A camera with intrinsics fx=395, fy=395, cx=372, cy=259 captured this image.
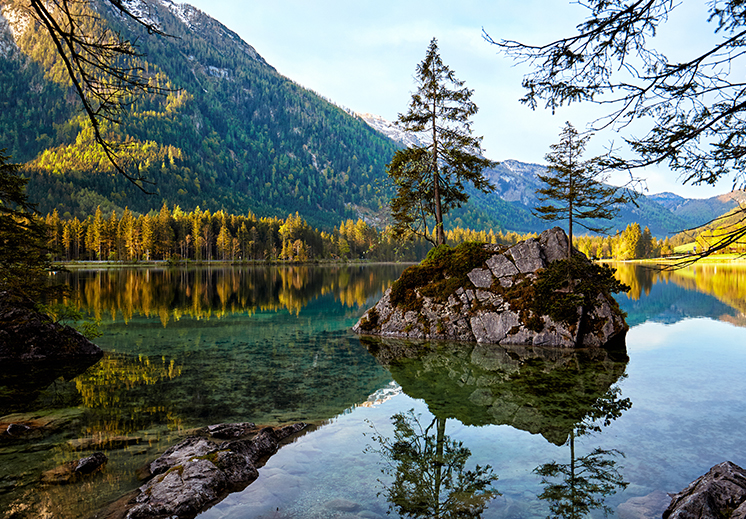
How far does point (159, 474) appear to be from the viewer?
6773mm

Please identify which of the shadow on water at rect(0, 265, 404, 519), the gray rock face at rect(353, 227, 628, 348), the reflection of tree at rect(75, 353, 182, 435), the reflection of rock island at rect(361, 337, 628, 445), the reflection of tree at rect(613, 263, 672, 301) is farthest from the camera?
the reflection of tree at rect(613, 263, 672, 301)

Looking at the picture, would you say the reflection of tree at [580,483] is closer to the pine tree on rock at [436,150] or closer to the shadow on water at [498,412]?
the shadow on water at [498,412]

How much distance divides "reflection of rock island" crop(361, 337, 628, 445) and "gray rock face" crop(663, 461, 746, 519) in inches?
107

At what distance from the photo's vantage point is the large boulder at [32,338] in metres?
14.8

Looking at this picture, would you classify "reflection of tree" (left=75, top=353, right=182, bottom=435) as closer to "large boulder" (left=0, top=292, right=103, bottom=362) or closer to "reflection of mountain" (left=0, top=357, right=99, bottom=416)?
"reflection of mountain" (left=0, top=357, right=99, bottom=416)

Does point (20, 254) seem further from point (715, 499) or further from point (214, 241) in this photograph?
point (214, 241)

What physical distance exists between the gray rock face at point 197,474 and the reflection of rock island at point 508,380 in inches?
185

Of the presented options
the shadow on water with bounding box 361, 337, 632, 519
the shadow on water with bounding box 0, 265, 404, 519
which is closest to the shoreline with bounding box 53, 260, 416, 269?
the shadow on water with bounding box 0, 265, 404, 519

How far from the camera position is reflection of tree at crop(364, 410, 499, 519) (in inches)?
241

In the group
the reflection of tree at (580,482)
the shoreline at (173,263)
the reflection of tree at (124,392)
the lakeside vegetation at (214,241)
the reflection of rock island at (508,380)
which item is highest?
the lakeside vegetation at (214,241)

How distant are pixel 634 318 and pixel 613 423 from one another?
21.5 metres

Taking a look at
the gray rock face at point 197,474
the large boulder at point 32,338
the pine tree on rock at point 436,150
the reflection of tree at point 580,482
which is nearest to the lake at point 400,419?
the reflection of tree at point 580,482

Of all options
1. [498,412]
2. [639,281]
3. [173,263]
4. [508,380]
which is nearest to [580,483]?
[498,412]

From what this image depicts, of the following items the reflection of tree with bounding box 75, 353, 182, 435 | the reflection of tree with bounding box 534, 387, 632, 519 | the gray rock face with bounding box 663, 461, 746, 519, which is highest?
the gray rock face with bounding box 663, 461, 746, 519
